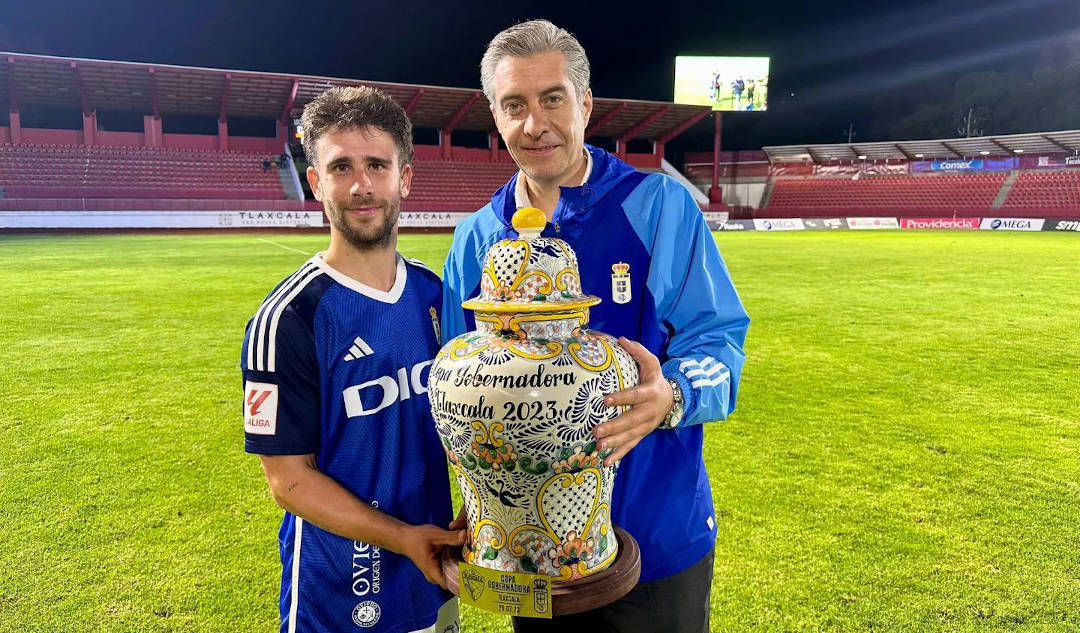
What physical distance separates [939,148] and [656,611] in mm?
56109

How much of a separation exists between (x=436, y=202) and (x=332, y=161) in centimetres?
3566

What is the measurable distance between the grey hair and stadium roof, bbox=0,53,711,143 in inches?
1156

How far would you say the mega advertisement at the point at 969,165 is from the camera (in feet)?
140

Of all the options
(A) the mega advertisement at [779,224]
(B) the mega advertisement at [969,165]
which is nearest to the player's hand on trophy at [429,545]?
(A) the mega advertisement at [779,224]

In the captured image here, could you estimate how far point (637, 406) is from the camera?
4.24 ft

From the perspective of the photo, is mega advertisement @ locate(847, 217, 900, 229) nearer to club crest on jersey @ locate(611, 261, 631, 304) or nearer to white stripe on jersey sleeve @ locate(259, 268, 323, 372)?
club crest on jersey @ locate(611, 261, 631, 304)

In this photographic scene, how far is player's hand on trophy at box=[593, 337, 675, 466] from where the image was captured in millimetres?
1235

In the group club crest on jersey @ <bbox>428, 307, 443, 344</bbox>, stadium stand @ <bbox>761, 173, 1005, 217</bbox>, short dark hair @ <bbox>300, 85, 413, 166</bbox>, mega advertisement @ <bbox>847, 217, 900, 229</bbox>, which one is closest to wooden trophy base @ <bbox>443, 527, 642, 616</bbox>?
club crest on jersey @ <bbox>428, 307, 443, 344</bbox>

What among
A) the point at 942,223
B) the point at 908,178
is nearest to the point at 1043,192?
the point at 908,178

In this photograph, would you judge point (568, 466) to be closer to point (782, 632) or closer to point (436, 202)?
point (782, 632)

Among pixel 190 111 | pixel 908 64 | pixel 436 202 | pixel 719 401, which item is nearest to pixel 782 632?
pixel 719 401

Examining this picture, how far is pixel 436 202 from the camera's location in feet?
119

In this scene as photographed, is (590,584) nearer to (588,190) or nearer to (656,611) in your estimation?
(656,611)

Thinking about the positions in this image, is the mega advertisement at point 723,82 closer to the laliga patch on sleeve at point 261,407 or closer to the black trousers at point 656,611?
the black trousers at point 656,611
